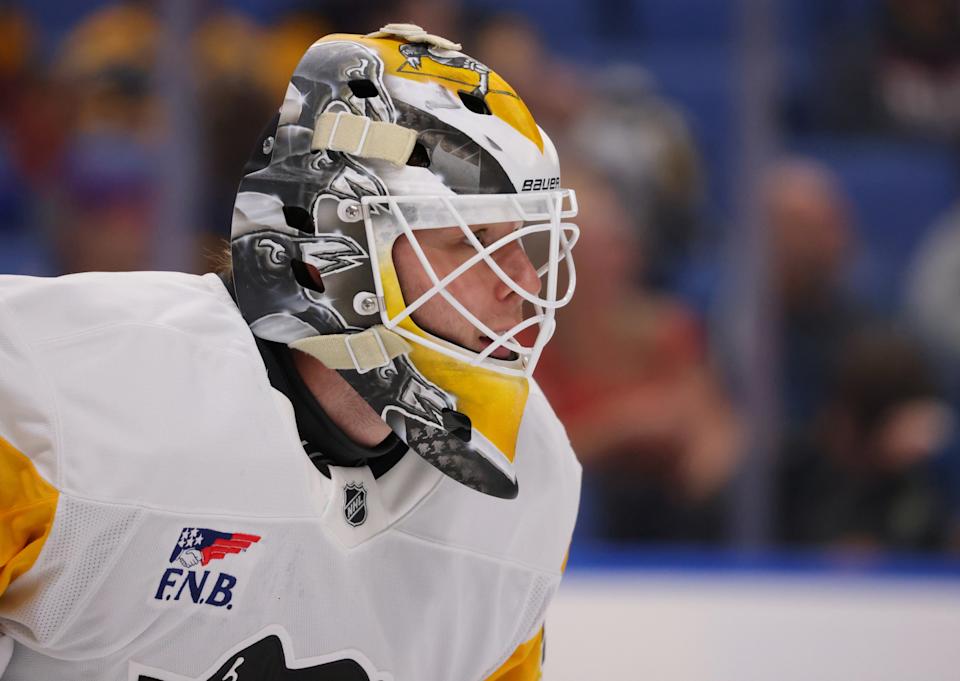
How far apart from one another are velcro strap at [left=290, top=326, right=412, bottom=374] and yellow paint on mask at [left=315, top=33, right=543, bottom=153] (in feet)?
0.99

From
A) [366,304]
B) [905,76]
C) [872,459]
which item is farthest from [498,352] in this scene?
[905,76]

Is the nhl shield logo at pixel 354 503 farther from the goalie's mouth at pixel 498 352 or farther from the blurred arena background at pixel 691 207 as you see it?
the blurred arena background at pixel 691 207

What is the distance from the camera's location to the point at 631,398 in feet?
13.0

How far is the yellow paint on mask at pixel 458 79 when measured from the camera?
161cm

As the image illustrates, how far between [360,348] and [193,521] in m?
0.28

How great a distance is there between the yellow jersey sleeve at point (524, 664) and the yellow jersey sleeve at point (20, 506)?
2.42ft

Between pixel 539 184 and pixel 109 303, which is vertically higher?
pixel 539 184

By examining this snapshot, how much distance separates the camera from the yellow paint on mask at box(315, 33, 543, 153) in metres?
1.61

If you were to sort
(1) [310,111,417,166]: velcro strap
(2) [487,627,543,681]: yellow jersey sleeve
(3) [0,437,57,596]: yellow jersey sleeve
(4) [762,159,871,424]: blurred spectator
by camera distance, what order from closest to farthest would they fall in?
(3) [0,437,57,596]: yellow jersey sleeve, (1) [310,111,417,166]: velcro strap, (2) [487,627,543,681]: yellow jersey sleeve, (4) [762,159,871,424]: blurred spectator

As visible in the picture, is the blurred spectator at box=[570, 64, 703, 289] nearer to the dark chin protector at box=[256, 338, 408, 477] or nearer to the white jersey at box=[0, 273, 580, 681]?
the white jersey at box=[0, 273, 580, 681]

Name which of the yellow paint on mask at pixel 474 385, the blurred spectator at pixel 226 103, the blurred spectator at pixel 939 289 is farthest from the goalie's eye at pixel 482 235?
the blurred spectator at pixel 939 289

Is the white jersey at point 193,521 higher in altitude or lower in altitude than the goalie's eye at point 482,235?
lower

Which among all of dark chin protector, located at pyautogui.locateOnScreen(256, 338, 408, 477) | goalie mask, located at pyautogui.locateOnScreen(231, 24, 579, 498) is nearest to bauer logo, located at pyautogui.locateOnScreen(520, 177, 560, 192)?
goalie mask, located at pyautogui.locateOnScreen(231, 24, 579, 498)

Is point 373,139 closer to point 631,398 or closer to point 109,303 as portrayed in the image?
point 109,303
